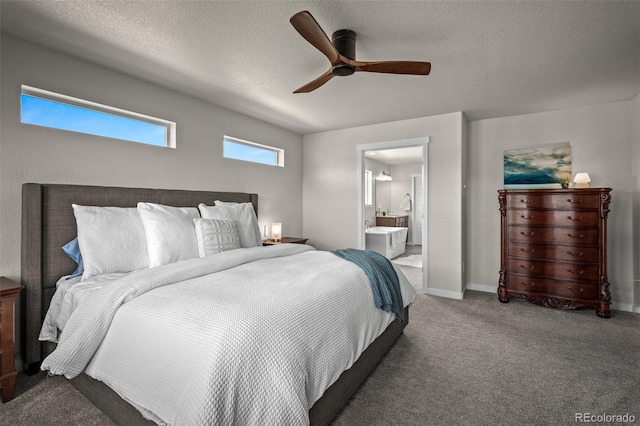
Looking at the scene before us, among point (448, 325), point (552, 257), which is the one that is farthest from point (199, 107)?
point (552, 257)

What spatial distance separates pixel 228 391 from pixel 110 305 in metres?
0.88

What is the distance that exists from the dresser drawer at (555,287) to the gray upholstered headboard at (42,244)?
4684mm

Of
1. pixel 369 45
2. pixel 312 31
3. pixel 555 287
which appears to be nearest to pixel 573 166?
pixel 555 287

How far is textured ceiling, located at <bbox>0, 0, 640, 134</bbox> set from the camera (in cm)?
202

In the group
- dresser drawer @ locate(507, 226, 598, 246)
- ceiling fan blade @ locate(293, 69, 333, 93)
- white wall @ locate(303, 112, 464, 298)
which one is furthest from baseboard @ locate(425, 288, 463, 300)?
ceiling fan blade @ locate(293, 69, 333, 93)

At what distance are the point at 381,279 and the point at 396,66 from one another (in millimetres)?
1599

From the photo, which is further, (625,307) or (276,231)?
(276,231)

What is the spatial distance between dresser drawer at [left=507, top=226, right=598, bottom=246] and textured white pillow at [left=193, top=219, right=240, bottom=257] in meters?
3.42

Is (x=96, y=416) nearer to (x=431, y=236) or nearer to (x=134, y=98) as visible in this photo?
(x=134, y=98)

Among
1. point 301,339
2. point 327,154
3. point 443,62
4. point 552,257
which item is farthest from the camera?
point 327,154

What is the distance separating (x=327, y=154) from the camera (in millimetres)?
5273

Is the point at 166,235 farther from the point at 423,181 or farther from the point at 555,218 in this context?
the point at 555,218

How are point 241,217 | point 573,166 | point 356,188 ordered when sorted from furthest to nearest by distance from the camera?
point 356,188
point 573,166
point 241,217

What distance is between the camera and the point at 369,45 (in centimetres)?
246
